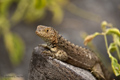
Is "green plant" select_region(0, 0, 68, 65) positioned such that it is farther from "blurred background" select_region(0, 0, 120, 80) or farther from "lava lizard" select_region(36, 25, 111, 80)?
"lava lizard" select_region(36, 25, 111, 80)

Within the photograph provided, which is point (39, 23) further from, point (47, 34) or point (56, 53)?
point (56, 53)

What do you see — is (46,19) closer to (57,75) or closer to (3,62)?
(3,62)

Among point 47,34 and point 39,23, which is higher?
point 39,23

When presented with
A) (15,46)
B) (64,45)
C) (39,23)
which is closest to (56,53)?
(64,45)

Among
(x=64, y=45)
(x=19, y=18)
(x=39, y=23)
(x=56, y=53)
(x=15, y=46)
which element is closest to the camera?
(x=56, y=53)

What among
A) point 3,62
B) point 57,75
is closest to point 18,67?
point 3,62

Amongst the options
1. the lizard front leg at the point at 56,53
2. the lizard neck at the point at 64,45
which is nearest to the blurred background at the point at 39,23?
the lizard neck at the point at 64,45
